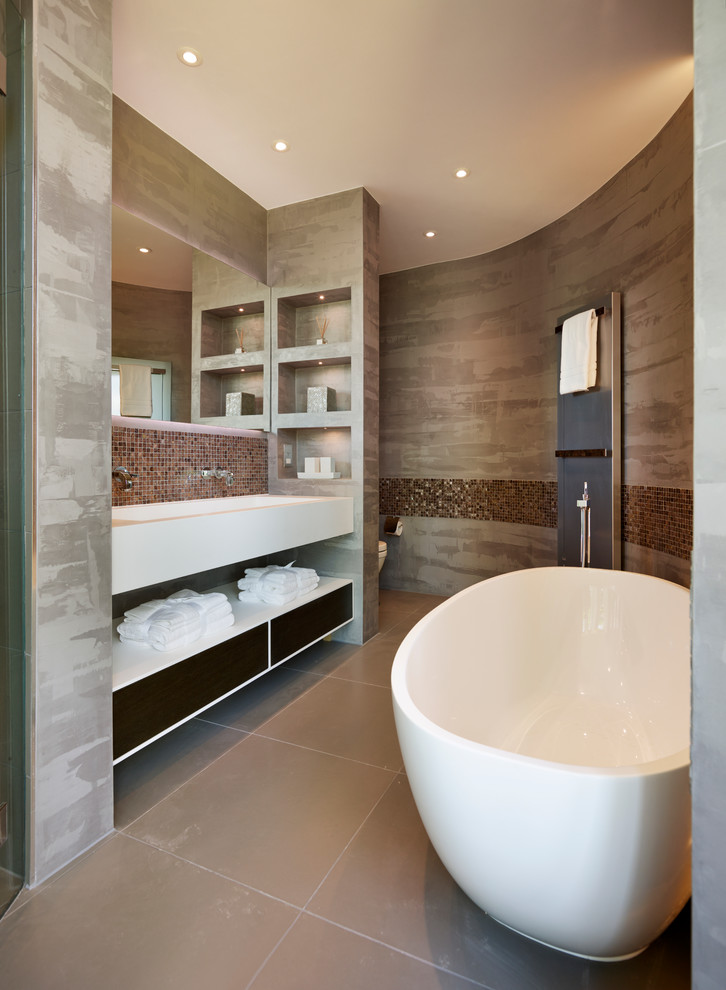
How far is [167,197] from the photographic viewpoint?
2.60m

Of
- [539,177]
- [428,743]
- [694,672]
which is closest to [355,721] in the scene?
[428,743]

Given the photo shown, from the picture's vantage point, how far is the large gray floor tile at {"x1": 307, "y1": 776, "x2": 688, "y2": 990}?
113 cm

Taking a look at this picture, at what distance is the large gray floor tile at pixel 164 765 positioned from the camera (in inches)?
68.3

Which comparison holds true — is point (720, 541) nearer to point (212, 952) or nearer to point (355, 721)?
point (212, 952)

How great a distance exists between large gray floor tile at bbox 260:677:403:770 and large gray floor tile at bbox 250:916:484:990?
744 mm

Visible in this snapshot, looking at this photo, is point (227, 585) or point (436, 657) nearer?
point (436, 657)

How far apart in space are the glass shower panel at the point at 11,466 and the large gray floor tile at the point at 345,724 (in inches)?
39.9

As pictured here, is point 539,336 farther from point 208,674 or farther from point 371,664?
point 208,674

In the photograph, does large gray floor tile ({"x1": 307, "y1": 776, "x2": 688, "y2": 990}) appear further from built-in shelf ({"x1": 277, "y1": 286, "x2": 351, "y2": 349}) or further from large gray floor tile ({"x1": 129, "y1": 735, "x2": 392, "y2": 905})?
built-in shelf ({"x1": 277, "y1": 286, "x2": 351, "y2": 349})

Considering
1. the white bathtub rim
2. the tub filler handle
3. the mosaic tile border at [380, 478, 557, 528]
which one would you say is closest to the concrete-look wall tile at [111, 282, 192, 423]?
the white bathtub rim

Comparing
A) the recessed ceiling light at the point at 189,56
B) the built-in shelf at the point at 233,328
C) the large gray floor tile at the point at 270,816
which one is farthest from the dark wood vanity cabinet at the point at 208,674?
the recessed ceiling light at the point at 189,56

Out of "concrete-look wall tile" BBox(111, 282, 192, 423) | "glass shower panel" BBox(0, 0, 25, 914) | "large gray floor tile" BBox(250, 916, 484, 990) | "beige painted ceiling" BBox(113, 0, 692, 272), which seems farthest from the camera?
"concrete-look wall tile" BBox(111, 282, 192, 423)

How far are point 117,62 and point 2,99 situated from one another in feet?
3.79

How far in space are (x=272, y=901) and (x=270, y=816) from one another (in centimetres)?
33
